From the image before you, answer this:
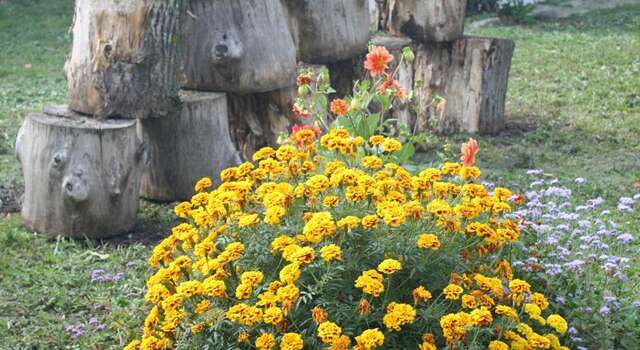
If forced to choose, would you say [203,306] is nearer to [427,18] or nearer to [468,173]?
[468,173]

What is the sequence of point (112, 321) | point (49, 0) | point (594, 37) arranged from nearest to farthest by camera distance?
point (112, 321) < point (594, 37) < point (49, 0)

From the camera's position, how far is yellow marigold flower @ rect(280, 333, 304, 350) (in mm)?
3062

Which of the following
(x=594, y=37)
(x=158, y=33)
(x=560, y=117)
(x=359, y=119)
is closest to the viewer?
(x=359, y=119)

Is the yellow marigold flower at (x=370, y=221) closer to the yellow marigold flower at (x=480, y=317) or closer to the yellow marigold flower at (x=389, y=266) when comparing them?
the yellow marigold flower at (x=389, y=266)

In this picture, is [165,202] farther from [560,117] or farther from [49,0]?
[49,0]

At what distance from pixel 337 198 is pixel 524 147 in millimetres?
4420

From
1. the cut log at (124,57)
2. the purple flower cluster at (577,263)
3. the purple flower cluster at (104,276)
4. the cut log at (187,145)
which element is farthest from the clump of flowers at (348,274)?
the cut log at (187,145)

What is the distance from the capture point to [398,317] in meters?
3.07

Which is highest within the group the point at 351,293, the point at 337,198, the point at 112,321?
the point at 337,198

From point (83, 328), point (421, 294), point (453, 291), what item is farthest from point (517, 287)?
point (83, 328)

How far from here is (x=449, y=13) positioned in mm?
7863

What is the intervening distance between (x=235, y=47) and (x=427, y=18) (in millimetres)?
2305

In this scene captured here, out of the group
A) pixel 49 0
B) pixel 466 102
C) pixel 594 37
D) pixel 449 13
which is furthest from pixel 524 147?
pixel 49 0

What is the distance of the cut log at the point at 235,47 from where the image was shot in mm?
6020
